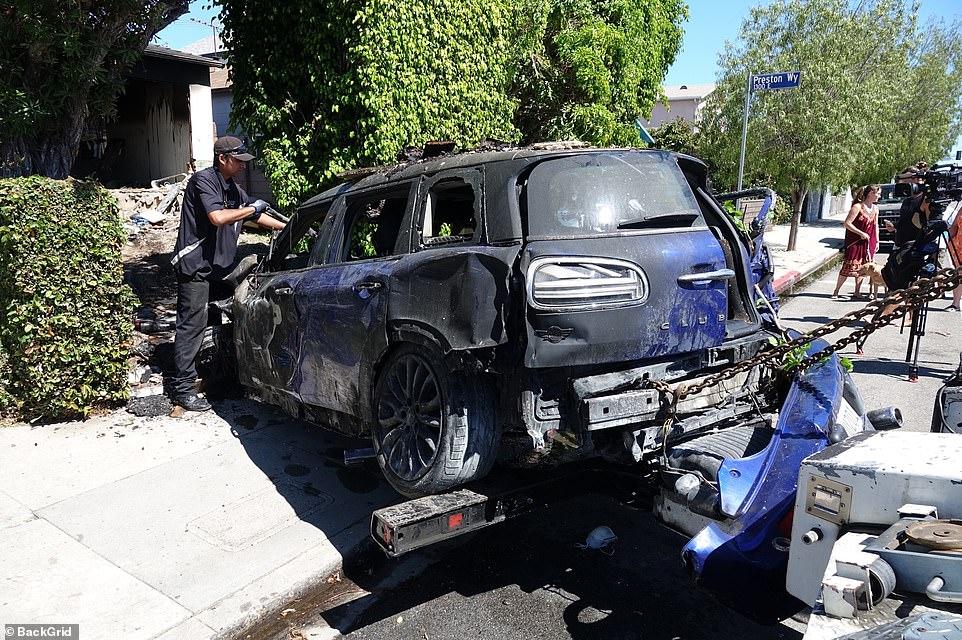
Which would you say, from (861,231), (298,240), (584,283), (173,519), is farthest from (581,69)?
(173,519)

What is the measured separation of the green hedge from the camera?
509 centimetres

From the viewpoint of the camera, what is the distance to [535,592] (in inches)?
143

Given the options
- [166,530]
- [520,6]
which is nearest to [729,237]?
[166,530]

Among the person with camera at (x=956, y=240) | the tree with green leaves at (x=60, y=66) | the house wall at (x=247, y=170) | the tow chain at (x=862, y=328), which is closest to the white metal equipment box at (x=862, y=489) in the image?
the tow chain at (x=862, y=328)

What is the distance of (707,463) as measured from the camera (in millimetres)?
3156

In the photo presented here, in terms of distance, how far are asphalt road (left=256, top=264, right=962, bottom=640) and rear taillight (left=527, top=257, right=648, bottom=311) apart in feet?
4.99

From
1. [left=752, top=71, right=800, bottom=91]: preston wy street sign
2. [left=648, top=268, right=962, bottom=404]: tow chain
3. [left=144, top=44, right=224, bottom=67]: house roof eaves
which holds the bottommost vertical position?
[left=648, top=268, right=962, bottom=404]: tow chain

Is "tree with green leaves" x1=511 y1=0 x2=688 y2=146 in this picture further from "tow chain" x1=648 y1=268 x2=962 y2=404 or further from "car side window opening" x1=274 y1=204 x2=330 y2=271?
"tow chain" x1=648 y1=268 x2=962 y2=404

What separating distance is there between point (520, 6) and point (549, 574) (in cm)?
784

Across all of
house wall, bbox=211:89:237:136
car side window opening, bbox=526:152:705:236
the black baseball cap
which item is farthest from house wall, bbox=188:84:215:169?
car side window opening, bbox=526:152:705:236

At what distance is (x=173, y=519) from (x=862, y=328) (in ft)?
12.8

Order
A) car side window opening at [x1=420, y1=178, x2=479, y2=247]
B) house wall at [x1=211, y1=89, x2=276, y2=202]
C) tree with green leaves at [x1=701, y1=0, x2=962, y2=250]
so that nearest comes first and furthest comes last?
car side window opening at [x1=420, y1=178, x2=479, y2=247] < house wall at [x1=211, y1=89, x2=276, y2=202] < tree with green leaves at [x1=701, y1=0, x2=962, y2=250]

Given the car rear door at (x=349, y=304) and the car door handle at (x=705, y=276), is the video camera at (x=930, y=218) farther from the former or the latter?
the car rear door at (x=349, y=304)

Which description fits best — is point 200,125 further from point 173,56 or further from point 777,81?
point 777,81
